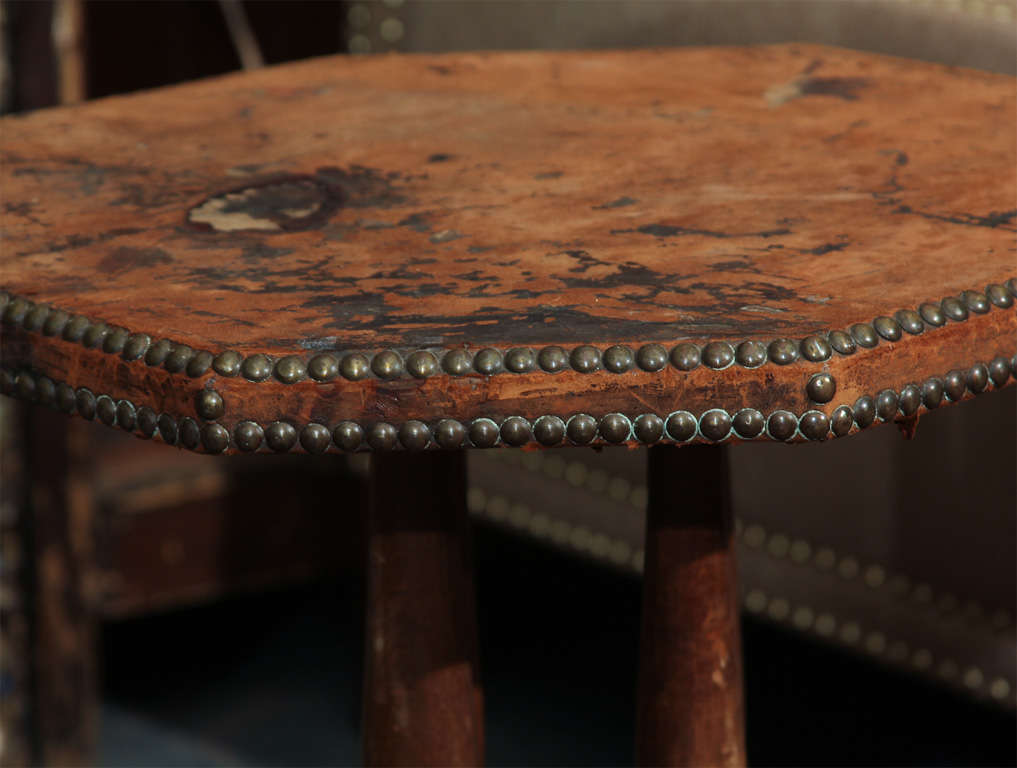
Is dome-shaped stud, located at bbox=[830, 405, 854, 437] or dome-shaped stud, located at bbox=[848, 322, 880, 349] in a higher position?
dome-shaped stud, located at bbox=[848, 322, 880, 349]

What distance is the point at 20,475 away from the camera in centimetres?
158

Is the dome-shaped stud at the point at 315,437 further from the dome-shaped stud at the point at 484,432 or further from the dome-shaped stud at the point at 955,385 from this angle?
the dome-shaped stud at the point at 955,385

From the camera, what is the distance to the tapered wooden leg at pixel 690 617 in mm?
930

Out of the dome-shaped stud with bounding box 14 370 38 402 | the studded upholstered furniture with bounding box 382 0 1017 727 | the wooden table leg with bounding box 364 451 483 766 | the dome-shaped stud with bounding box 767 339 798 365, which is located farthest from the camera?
the studded upholstered furniture with bounding box 382 0 1017 727

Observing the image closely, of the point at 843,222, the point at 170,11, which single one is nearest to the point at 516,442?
the point at 843,222

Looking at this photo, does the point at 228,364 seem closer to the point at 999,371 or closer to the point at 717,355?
the point at 717,355

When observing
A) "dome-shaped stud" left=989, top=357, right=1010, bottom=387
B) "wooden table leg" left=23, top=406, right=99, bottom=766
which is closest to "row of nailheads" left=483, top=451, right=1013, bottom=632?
"wooden table leg" left=23, top=406, right=99, bottom=766

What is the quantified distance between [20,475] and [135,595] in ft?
0.72

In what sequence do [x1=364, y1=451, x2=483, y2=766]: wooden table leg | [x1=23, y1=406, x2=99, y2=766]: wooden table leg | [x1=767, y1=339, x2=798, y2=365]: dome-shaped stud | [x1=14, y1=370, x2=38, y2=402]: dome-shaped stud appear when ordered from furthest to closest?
1. [x1=23, y1=406, x2=99, y2=766]: wooden table leg
2. [x1=364, y1=451, x2=483, y2=766]: wooden table leg
3. [x1=14, y1=370, x2=38, y2=402]: dome-shaped stud
4. [x1=767, y1=339, x2=798, y2=365]: dome-shaped stud

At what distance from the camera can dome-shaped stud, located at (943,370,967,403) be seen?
2.44ft

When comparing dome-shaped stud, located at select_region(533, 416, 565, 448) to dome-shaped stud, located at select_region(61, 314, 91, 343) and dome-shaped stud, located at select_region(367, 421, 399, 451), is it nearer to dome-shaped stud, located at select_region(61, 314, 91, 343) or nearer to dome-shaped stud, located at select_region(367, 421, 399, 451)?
dome-shaped stud, located at select_region(367, 421, 399, 451)

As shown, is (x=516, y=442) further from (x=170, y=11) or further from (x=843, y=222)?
(x=170, y=11)

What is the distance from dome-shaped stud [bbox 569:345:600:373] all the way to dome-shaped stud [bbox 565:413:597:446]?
0.07 feet

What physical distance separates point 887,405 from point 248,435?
0.28m
